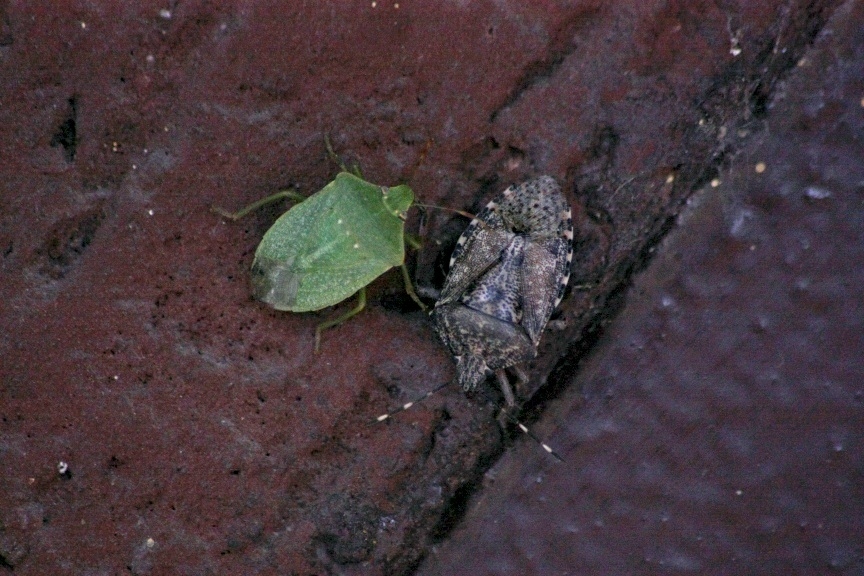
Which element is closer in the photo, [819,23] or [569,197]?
[819,23]

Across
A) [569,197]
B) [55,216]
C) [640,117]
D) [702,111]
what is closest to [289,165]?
[55,216]

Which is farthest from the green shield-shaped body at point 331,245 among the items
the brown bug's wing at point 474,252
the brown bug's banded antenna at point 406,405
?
the brown bug's banded antenna at point 406,405

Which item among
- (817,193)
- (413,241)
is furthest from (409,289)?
(817,193)

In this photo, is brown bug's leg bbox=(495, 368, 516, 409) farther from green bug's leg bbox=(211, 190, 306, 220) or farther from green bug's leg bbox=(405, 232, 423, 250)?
green bug's leg bbox=(211, 190, 306, 220)

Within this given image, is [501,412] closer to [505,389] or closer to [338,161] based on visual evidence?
[505,389]

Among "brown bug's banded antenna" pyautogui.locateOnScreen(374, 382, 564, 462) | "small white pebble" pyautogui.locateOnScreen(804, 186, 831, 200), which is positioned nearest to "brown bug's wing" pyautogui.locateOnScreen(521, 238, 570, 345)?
"brown bug's banded antenna" pyautogui.locateOnScreen(374, 382, 564, 462)

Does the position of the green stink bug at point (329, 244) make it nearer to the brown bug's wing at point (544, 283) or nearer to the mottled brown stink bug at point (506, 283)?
the mottled brown stink bug at point (506, 283)

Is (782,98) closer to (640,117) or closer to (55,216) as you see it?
(640,117)
